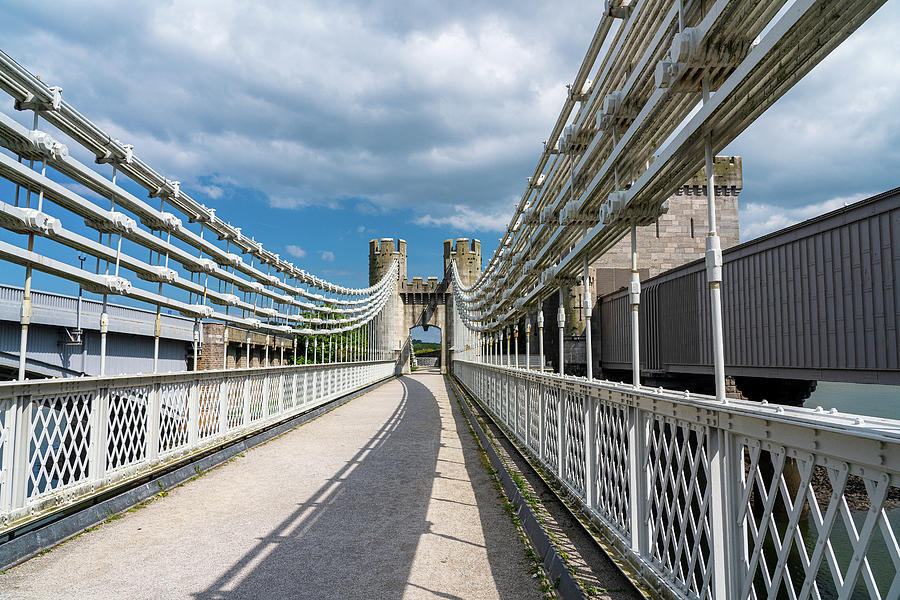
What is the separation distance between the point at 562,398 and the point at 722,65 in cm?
339

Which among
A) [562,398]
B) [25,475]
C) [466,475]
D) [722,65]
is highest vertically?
[722,65]

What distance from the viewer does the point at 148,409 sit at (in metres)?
6.03

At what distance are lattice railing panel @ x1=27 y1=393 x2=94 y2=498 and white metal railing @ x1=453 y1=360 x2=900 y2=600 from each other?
13.5 feet

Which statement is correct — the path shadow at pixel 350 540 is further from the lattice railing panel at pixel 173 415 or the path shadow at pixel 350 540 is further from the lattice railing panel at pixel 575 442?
the lattice railing panel at pixel 173 415

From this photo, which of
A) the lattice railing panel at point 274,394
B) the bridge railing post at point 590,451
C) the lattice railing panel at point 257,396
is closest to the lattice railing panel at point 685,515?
the bridge railing post at point 590,451

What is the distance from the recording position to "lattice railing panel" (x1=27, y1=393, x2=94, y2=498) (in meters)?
4.39

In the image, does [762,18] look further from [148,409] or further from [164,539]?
[148,409]

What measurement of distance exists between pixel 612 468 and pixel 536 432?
10.7 ft

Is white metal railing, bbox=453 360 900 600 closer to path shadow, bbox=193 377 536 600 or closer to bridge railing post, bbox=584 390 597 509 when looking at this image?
bridge railing post, bbox=584 390 597 509

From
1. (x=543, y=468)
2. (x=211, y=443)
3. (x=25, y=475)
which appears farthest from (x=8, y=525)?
(x=543, y=468)

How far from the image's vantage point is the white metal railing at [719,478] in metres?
1.74

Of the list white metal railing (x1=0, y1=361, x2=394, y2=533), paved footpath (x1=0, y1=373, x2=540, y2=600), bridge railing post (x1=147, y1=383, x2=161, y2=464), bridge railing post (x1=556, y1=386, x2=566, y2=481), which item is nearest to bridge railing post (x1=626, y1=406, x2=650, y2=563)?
paved footpath (x1=0, y1=373, x2=540, y2=600)

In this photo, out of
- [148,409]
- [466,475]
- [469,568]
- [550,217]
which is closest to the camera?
[469,568]

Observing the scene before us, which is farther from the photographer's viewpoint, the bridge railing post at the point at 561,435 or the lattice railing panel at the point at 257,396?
the lattice railing panel at the point at 257,396
